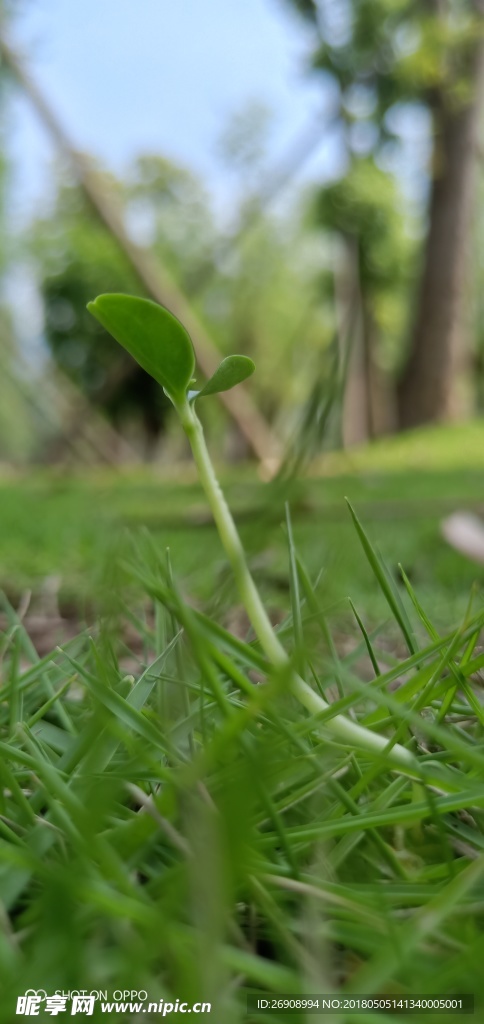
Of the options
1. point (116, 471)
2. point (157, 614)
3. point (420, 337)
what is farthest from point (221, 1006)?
point (420, 337)

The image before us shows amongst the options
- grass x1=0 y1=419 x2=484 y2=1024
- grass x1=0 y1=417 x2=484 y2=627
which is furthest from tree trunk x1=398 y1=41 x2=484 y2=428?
grass x1=0 y1=419 x2=484 y2=1024

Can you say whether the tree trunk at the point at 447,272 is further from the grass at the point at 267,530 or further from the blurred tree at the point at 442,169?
the grass at the point at 267,530

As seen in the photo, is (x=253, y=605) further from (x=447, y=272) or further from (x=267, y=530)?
(x=447, y=272)

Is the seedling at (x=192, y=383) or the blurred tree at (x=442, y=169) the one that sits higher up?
the blurred tree at (x=442, y=169)

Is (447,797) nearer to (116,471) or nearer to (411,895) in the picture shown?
(411,895)

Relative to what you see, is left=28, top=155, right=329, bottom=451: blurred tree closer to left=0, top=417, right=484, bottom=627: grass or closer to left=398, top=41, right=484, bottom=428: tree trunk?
left=398, top=41, right=484, bottom=428: tree trunk

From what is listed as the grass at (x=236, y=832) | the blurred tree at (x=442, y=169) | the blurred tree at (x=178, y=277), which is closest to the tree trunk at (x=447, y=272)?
the blurred tree at (x=442, y=169)

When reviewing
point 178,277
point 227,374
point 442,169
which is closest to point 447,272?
point 442,169
